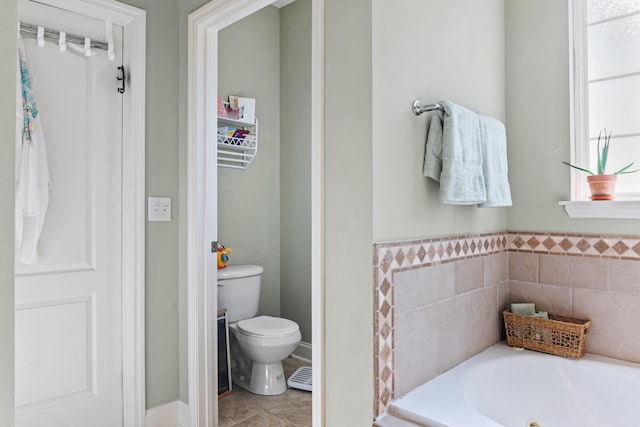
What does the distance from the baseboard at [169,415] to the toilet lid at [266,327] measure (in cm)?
55

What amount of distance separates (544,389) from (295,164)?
2.22 metres

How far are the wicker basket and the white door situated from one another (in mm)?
1887

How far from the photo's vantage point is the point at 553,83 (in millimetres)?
1990

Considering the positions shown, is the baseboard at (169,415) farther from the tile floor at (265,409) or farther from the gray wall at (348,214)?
the gray wall at (348,214)

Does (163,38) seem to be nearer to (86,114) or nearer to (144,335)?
(86,114)

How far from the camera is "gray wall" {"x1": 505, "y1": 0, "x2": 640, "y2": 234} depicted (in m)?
1.96

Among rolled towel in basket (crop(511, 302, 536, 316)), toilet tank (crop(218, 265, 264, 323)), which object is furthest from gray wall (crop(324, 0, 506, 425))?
toilet tank (crop(218, 265, 264, 323))

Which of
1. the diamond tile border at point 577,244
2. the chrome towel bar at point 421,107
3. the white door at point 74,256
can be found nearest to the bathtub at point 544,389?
the diamond tile border at point 577,244

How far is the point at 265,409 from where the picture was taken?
2.46 metres

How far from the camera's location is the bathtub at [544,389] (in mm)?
1598

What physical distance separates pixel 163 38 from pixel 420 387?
2.03m

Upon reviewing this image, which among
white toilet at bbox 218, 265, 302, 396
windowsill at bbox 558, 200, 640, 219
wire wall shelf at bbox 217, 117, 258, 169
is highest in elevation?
wire wall shelf at bbox 217, 117, 258, 169

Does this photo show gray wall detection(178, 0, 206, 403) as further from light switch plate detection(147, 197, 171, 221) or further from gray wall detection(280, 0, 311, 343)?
gray wall detection(280, 0, 311, 343)

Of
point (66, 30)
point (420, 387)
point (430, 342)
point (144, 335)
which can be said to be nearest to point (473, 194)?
point (430, 342)
